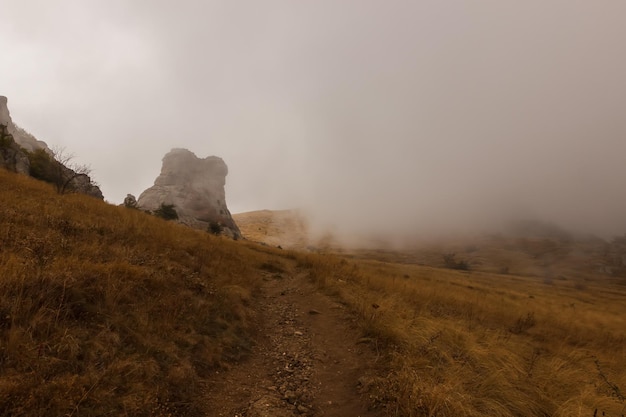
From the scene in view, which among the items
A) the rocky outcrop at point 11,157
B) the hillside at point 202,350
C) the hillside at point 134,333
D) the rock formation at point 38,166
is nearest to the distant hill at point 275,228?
the rock formation at point 38,166

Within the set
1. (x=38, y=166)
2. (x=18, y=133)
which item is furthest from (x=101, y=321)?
(x=18, y=133)

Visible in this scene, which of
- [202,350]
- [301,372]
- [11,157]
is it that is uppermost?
[11,157]

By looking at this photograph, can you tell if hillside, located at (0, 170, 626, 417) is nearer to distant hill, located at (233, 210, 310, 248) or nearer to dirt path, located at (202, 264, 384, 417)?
dirt path, located at (202, 264, 384, 417)

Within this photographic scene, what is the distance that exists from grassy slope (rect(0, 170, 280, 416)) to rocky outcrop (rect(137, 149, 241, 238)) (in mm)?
65777

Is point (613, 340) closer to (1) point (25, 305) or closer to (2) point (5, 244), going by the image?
(1) point (25, 305)

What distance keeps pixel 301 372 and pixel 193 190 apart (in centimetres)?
9402

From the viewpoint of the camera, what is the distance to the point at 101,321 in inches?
222

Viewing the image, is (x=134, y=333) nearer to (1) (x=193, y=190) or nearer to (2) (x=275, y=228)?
(1) (x=193, y=190)

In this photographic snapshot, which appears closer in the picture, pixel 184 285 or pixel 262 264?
pixel 184 285

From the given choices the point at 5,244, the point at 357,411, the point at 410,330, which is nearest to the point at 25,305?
the point at 5,244

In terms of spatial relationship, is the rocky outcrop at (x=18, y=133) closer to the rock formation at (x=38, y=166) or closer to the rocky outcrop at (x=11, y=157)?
the rock formation at (x=38, y=166)

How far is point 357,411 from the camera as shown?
17.7 ft

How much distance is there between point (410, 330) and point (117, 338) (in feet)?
22.1

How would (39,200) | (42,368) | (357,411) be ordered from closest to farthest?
(42,368) < (357,411) < (39,200)
